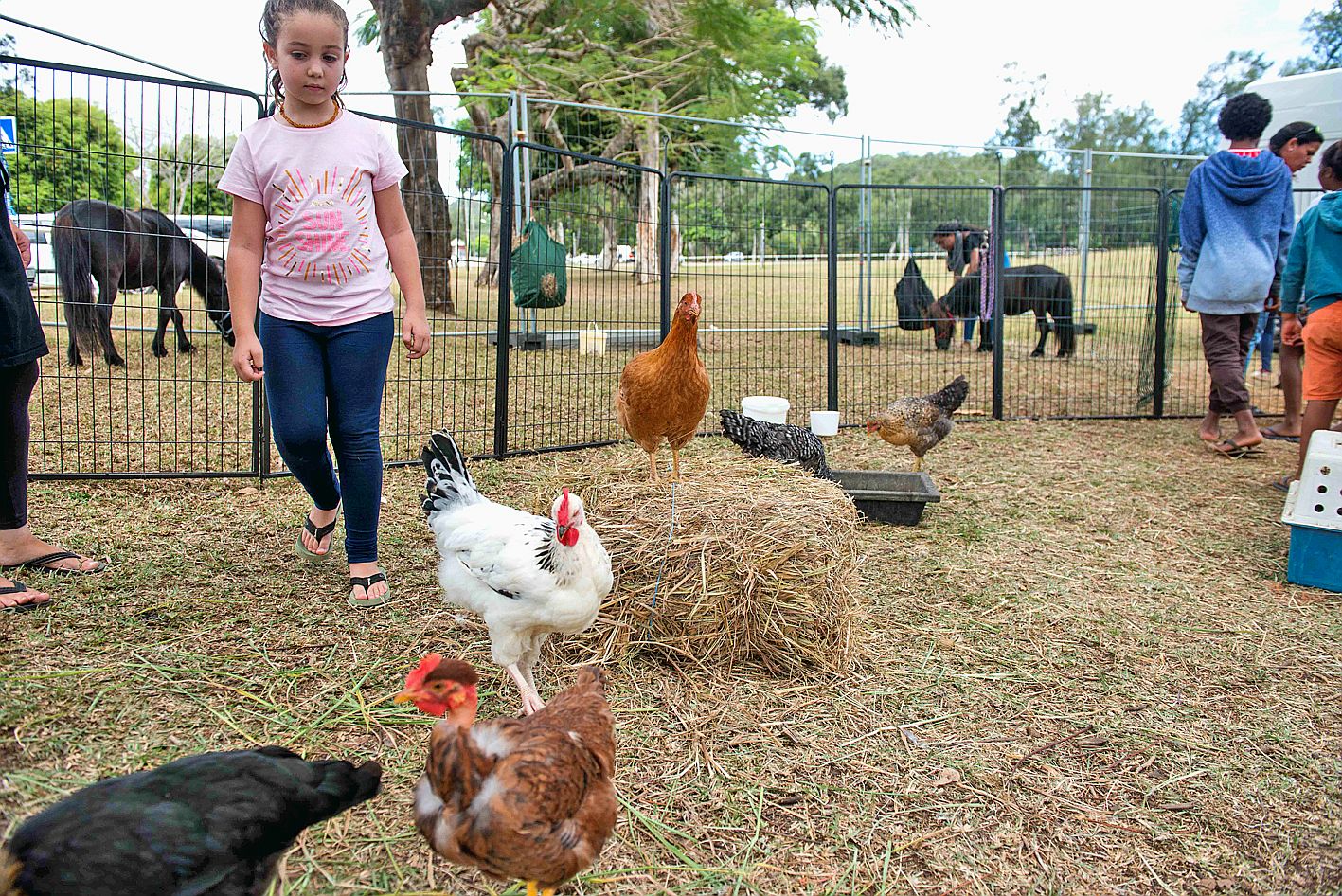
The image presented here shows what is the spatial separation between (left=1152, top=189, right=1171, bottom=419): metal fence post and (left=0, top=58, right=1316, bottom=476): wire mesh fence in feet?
0.08

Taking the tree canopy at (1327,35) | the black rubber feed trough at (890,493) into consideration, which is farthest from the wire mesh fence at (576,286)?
the tree canopy at (1327,35)

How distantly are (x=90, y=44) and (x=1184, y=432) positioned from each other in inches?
348

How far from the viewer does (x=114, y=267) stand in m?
6.57

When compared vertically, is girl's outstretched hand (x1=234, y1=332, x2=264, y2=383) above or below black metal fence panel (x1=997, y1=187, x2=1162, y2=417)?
below

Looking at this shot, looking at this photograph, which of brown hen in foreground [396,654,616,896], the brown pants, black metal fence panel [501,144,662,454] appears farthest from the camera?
the brown pants

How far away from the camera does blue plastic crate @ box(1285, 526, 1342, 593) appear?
4.16 m

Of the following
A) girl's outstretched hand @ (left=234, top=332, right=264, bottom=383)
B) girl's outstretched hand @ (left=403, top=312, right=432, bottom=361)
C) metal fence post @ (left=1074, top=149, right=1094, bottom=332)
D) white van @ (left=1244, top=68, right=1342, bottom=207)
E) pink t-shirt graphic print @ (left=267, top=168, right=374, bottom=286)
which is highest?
white van @ (left=1244, top=68, right=1342, bottom=207)

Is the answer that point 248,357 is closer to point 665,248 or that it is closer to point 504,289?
point 504,289

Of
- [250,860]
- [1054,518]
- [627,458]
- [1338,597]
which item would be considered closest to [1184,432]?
[1054,518]

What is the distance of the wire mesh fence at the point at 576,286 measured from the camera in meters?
Answer: 5.30

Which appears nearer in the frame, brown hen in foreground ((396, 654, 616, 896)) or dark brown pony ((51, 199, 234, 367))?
brown hen in foreground ((396, 654, 616, 896))

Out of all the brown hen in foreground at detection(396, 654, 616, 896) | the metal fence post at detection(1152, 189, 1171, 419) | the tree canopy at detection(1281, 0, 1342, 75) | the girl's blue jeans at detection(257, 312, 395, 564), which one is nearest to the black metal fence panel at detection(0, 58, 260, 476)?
the girl's blue jeans at detection(257, 312, 395, 564)

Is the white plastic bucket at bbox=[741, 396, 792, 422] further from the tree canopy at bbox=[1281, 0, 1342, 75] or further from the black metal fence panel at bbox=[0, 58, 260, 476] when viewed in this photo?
the tree canopy at bbox=[1281, 0, 1342, 75]

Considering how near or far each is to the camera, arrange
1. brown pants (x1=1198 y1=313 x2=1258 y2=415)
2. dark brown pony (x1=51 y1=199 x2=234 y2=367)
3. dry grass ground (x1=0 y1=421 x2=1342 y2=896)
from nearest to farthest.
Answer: dry grass ground (x1=0 y1=421 x2=1342 y2=896)
dark brown pony (x1=51 y1=199 x2=234 y2=367)
brown pants (x1=1198 y1=313 x2=1258 y2=415)
